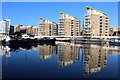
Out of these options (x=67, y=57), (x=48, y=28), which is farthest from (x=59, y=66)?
(x=48, y=28)

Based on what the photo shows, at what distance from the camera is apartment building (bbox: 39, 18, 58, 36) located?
91.5 m

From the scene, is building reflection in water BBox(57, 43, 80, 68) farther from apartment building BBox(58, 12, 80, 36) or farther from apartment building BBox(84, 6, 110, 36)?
apartment building BBox(58, 12, 80, 36)

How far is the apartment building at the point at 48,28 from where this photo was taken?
9150 centimetres

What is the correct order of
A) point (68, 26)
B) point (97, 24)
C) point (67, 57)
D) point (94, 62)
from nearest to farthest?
point (94, 62) < point (67, 57) < point (97, 24) < point (68, 26)

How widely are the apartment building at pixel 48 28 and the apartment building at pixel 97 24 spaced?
29.1 m

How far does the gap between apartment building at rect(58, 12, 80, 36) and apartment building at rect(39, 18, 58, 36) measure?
14371mm

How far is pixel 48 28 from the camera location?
91750 millimetres

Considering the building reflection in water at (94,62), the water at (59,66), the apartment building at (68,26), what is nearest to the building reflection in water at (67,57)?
the water at (59,66)

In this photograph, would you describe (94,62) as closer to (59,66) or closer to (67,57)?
(59,66)

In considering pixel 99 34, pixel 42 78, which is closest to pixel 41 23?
pixel 99 34

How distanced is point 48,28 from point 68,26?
58.0 feet

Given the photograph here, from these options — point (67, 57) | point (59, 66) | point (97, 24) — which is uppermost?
point (97, 24)

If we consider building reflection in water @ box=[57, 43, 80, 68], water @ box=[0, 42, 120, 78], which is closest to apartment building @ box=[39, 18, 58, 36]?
building reflection in water @ box=[57, 43, 80, 68]

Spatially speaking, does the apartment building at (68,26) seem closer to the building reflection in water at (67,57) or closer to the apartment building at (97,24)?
the apartment building at (97,24)
